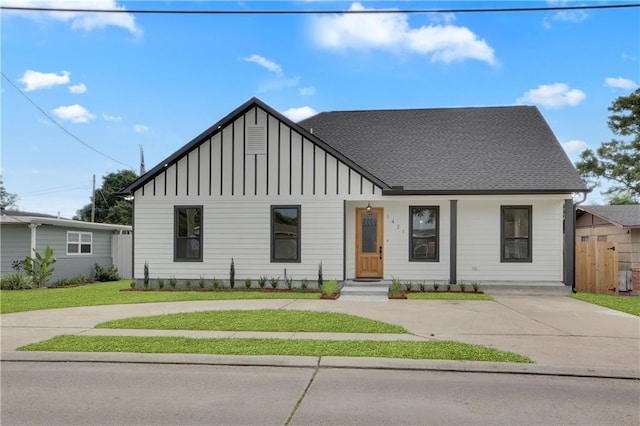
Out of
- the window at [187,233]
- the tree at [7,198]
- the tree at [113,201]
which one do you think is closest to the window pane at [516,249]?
the window at [187,233]

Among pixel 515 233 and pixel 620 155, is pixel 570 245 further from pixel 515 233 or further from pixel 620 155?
pixel 620 155

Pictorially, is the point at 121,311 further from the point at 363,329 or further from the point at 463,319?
the point at 463,319

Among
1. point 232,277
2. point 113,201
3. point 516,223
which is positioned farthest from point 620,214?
point 113,201

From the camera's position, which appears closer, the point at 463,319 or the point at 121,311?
the point at 463,319

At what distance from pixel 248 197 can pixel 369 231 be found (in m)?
4.29

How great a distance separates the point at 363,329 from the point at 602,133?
27.4 metres

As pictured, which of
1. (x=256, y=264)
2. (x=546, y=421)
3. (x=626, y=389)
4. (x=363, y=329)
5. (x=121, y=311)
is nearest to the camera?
(x=546, y=421)

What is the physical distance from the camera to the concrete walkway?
5.65 meters

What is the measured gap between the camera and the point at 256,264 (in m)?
14.4

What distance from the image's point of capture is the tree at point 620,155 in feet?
79.8

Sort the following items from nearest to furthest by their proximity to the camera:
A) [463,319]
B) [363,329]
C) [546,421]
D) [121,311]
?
[546,421] → [363,329] → [463,319] → [121,311]

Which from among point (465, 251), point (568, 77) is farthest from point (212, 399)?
point (568, 77)

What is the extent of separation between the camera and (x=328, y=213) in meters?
14.1

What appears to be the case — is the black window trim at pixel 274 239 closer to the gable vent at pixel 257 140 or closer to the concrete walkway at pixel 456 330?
the gable vent at pixel 257 140
